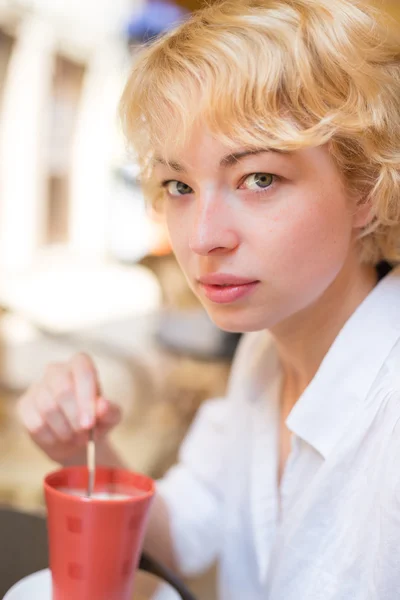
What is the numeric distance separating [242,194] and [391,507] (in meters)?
0.40

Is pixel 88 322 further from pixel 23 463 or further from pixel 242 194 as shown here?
pixel 242 194

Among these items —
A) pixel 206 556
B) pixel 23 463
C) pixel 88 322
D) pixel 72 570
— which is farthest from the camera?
pixel 88 322

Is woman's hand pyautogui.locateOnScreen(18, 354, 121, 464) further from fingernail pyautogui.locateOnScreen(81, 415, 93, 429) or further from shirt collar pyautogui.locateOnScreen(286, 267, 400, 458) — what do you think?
shirt collar pyautogui.locateOnScreen(286, 267, 400, 458)

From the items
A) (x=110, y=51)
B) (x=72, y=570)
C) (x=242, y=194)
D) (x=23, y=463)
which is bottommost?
(x=23, y=463)

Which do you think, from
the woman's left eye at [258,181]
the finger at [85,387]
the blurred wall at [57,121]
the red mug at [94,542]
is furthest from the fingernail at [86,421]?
the blurred wall at [57,121]

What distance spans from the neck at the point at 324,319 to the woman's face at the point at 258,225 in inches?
3.0

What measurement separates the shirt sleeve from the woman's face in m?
0.44

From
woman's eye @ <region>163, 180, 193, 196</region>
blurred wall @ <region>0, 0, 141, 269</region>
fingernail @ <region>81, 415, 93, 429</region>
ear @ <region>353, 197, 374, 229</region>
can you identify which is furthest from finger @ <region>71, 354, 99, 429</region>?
blurred wall @ <region>0, 0, 141, 269</region>

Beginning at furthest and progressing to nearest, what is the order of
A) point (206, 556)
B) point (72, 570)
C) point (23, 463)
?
1. point (23, 463)
2. point (206, 556)
3. point (72, 570)

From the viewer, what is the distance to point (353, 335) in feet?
2.93

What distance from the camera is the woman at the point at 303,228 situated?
77 centimetres

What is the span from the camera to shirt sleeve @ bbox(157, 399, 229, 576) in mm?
1141

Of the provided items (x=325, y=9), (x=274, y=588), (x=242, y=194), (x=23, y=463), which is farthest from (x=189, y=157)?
(x=23, y=463)

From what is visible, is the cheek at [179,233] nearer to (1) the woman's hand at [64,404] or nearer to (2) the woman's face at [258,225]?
(2) the woman's face at [258,225]
